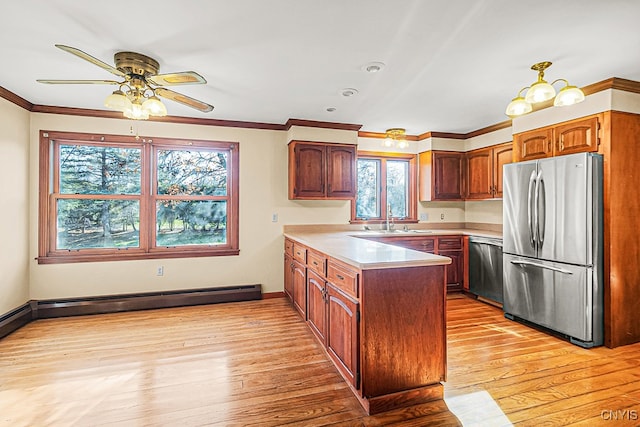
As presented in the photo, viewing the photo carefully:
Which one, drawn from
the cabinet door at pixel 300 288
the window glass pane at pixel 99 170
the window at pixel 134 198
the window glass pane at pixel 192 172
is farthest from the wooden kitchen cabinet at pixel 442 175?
the window glass pane at pixel 99 170

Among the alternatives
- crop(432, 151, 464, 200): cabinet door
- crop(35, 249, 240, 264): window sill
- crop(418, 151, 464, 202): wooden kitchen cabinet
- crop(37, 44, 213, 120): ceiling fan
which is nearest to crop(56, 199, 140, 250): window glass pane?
→ crop(35, 249, 240, 264): window sill

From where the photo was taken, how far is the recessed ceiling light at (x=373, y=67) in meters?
2.62

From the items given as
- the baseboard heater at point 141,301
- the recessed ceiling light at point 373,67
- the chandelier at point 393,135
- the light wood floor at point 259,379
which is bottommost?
the light wood floor at point 259,379

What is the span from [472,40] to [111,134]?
395 cm

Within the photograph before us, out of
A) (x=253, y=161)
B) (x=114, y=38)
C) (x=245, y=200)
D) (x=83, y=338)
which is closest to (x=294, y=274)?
(x=245, y=200)

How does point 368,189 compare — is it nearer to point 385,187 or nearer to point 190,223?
point 385,187

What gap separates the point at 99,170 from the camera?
13.0ft

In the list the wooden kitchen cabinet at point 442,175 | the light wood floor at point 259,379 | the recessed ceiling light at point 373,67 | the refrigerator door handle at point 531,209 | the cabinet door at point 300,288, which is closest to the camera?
the light wood floor at point 259,379

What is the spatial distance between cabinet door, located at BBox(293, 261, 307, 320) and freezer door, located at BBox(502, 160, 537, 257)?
2273 millimetres

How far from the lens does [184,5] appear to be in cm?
185

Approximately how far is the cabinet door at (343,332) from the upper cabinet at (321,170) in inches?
74.9

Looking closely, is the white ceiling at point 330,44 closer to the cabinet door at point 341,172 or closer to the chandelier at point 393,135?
the cabinet door at point 341,172

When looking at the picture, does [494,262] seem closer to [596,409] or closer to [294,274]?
[596,409]

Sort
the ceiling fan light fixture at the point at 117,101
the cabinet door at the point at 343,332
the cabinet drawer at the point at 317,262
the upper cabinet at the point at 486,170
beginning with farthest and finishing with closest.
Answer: the upper cabinet at the point at 486,170, the cabinet drawer at the point at 317,262, the ceiling fan light fixture at the point at 117,101, the cabinet door at the point at 343,332
